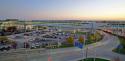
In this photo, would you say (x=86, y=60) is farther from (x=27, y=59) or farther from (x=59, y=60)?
(x=27, y=59)

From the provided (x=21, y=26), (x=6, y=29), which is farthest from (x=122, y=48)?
(x=21, y=26)

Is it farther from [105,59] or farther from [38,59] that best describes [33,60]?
[105,59]

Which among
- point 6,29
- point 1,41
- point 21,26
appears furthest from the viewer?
point 21,26

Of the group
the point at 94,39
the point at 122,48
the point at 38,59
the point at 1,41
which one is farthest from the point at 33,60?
the point at 94,39

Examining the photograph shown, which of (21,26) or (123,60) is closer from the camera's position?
(123,60)

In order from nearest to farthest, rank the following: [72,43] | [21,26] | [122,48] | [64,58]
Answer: [64,58], [122,48], [72,43], [21,26]

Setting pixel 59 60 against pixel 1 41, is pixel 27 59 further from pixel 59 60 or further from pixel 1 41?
pixel 1 41

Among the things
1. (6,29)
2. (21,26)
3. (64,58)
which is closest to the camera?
(64,58)

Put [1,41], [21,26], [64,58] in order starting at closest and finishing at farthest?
[64,58] < [1,41] < [21,26]

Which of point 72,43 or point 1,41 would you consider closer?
point 72,43
